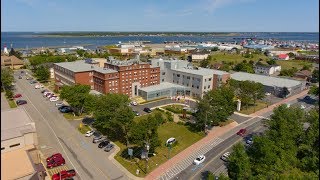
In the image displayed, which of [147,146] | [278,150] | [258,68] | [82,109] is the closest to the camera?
[278,150]

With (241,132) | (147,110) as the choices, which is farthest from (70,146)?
(241,132)

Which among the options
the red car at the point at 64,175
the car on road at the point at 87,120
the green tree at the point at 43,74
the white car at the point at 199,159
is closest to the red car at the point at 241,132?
the white car at the point at 199,159

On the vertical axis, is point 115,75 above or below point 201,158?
above

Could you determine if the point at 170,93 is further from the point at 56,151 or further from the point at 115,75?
the point at 56,151

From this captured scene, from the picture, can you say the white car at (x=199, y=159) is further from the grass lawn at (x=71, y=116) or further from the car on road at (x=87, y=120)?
the grass lawn at (x=71, y=116)

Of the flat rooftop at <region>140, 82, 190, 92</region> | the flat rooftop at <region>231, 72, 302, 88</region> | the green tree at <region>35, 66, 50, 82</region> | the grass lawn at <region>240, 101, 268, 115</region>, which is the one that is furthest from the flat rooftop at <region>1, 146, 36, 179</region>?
the flat rooftop at <region>231, 72, 302, 88</region>

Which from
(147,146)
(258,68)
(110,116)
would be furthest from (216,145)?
(258,68)

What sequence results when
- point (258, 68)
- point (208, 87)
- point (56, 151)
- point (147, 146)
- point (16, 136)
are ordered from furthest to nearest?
point (258, 68), point (208, 87), point (56, 151), point (147, 146), point (16, 136)

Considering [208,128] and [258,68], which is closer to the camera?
[208,128]
